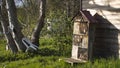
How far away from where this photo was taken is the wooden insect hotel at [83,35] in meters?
9.57

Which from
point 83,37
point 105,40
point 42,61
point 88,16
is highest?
point 88,16

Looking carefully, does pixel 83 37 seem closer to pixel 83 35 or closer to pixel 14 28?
pixel 83 35

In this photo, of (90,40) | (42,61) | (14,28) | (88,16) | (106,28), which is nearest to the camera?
(90,40)

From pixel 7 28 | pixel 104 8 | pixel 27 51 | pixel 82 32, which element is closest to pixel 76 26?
pixel 82 32

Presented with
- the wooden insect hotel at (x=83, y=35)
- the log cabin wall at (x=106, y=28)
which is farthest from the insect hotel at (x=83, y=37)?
the log cabin wall at (x=106, y=28)

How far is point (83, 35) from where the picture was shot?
9703 mm

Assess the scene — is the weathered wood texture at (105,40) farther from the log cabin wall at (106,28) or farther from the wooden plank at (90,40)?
the wooden plank at (90,40)

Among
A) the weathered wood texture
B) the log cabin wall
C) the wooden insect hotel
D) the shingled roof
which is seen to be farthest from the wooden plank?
the weathered wood texture

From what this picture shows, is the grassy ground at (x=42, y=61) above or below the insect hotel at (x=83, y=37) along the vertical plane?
below

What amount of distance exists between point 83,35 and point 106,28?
0.78 metres

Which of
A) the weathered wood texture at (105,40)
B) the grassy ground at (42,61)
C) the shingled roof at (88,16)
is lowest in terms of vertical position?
the grassy ground at (42,61)

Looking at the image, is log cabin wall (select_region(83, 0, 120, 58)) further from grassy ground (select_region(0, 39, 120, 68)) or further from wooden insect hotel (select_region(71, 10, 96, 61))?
grassy ground (select_region(0, 39, 120, 68))

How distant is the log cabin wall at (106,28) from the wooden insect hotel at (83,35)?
0.38 meters

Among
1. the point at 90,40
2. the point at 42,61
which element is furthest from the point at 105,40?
the point at 42,61
